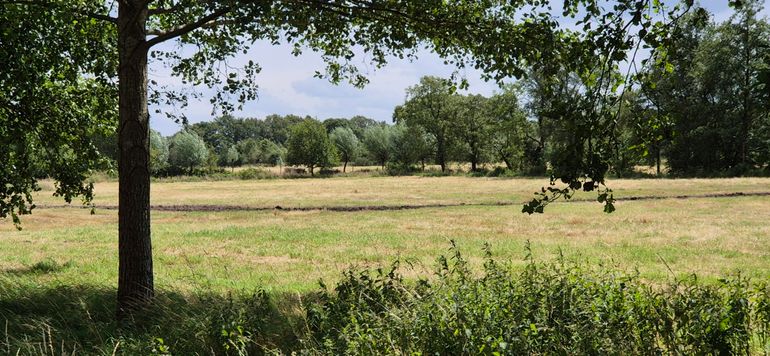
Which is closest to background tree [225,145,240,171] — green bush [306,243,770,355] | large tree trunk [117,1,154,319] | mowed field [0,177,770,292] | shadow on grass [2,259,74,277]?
mowed field [0,177,770,292]

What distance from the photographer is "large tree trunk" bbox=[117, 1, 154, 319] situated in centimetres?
746

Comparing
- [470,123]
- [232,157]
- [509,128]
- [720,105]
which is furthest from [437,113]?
[232,157]

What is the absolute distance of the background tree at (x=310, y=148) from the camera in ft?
328

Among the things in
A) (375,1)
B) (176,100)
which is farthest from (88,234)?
(375,1)

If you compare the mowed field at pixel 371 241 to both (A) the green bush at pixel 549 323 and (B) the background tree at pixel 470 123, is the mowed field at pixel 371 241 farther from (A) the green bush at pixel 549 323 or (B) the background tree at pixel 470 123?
(B) the background tree at pixel 470 123

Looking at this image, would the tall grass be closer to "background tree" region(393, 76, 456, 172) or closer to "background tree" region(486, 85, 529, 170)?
"background tree" region(486, 85, 529, 170)

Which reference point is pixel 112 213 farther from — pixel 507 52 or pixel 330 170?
pixel 330 170

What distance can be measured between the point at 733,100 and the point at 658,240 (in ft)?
173

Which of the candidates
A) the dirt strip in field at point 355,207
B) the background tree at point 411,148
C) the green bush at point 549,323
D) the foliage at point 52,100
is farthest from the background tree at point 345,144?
the green bush at point 549,323

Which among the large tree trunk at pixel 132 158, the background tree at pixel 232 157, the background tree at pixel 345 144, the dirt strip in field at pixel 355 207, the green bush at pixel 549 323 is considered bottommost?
the dirt strip in field at pixel 355 207

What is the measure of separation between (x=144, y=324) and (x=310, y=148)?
3677 inches

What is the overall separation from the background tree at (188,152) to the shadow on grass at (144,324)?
100m

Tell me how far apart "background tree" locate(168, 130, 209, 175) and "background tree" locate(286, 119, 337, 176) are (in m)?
19.1

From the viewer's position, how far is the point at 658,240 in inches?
671
